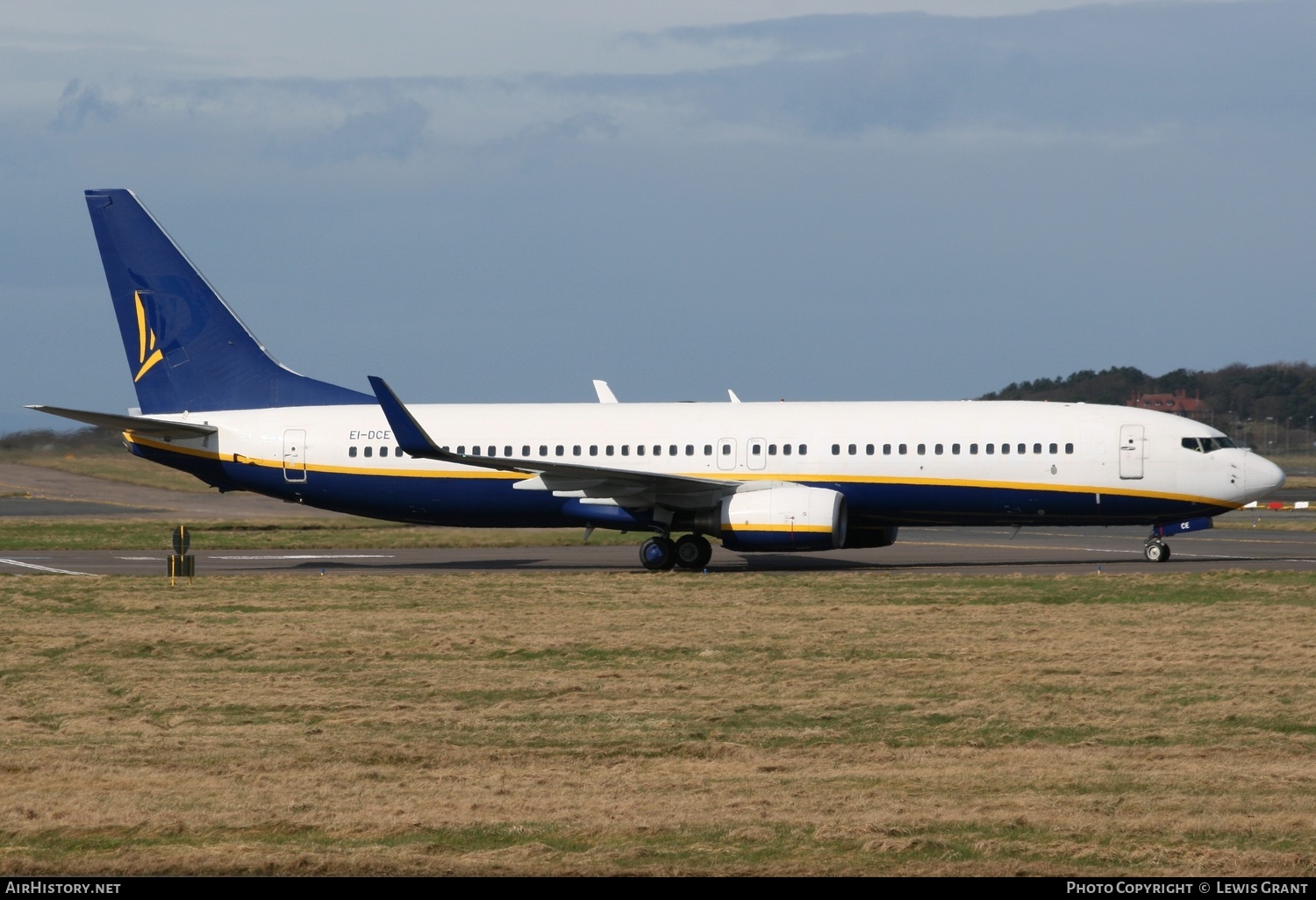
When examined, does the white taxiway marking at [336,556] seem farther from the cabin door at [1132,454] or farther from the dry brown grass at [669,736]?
the cabin door at [1132,454]

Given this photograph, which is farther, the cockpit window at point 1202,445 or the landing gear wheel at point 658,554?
the landing gear wheel at point 658,554

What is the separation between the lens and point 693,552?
3212 centimetres

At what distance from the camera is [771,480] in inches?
1249

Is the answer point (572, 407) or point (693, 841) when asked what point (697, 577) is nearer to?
point (572, 407)

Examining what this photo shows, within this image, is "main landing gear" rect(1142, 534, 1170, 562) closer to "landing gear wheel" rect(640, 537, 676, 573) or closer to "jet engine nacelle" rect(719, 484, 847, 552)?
"jet engine nacelle" rect(719, 484, 847, 552)

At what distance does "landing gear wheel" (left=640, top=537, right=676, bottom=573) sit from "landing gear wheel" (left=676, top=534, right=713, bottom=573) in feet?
0.51

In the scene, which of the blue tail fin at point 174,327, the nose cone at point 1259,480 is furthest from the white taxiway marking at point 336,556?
the nose cone at point 1259,480

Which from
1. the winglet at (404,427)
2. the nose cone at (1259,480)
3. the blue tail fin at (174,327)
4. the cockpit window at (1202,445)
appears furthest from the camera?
the blue tail fin at (174,327)

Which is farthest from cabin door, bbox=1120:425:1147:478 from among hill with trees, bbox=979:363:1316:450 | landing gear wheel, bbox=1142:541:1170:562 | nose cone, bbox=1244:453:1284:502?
hill with trees, bbox=979:363:1316:450

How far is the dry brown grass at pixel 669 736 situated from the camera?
367 inches

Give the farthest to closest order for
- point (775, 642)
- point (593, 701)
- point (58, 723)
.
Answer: point (775, 642)
point (593, 701)
point (58, 723)

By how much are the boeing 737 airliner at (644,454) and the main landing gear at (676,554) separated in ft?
A: 0.14

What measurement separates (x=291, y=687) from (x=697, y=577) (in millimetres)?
14841
